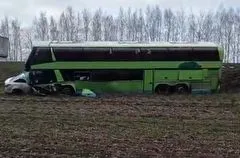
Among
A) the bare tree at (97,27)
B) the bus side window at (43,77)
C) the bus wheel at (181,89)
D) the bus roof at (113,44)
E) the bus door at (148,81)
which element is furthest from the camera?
the bare tree at (97,27)

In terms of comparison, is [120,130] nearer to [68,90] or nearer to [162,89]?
[68,90]

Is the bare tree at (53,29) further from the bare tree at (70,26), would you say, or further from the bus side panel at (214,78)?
the bus side panel at (214,78)

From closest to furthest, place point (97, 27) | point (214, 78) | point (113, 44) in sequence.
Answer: point (113, 44)
point (214, 78)
point (97, 27)

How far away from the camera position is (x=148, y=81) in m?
31.5

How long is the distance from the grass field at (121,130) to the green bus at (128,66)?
309 inches

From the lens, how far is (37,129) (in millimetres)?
15047

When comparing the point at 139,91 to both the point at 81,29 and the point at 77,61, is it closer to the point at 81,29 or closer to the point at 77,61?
the point at 77,61

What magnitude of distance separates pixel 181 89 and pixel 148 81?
2.12 metres

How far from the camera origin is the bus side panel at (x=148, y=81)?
3125cm

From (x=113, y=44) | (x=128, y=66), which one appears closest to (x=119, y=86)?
(x=128, y=66)

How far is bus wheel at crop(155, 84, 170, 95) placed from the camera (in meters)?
31.7

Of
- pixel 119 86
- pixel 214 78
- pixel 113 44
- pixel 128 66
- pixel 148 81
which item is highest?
pixel 113 44

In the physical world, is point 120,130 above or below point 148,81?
below

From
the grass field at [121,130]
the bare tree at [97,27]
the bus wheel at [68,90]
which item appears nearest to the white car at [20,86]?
the bus wheel at [68,90]
